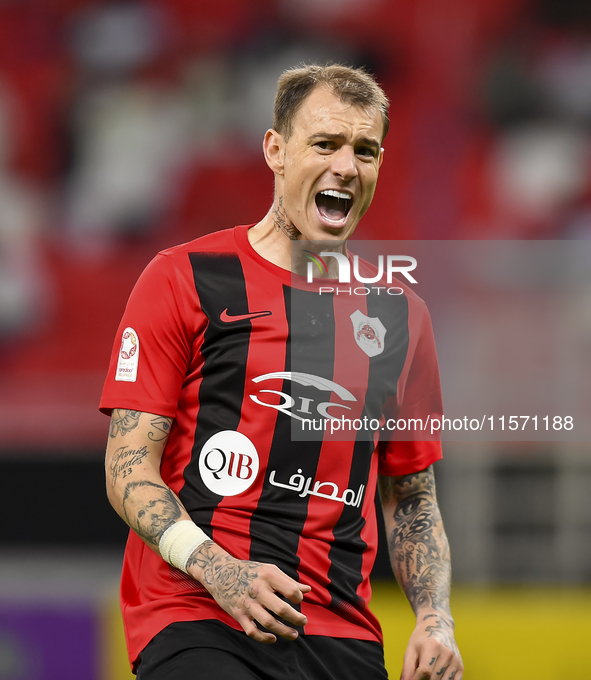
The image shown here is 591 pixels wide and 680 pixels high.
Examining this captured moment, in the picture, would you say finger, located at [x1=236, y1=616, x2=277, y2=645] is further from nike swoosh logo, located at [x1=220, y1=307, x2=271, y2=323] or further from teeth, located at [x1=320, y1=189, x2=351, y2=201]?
teeth, located at [x1=320, y1=189, x2=351, y2=201]

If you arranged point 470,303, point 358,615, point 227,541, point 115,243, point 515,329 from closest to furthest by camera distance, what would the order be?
point 227,541 → point 358,615 → point 515,329 → point 470,303 → point 115,243

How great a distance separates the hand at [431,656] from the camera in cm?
215

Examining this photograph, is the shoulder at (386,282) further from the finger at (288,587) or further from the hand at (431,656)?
the finger at (288,587)

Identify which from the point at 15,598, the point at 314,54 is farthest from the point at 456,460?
the point at 314,54

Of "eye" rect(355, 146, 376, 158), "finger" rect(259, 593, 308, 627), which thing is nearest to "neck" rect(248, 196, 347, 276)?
"eye" rect(355, 146, 376, 158)

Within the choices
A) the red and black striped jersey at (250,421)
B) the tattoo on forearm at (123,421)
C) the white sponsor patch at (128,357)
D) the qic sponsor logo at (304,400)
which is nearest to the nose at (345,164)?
the red and black striped jersey at (250,421)

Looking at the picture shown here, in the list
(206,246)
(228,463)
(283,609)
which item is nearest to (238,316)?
(206,246)

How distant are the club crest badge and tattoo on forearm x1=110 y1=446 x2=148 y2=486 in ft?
1.90

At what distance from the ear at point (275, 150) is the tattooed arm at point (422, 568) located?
0.84m

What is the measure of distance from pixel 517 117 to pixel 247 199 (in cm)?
233

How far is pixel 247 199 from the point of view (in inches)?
331

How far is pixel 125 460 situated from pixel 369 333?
66 centimetres

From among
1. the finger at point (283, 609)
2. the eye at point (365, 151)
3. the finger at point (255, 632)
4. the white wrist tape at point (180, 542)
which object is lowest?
the finger at point (255, 632)

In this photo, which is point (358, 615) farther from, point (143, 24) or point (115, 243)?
point (143, 24)
